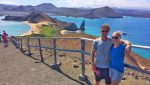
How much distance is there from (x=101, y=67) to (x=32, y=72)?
5376 mm

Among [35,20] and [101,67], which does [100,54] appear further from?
[35,20]

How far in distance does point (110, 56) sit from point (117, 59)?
1.29 ft

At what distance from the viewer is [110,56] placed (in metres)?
7.20

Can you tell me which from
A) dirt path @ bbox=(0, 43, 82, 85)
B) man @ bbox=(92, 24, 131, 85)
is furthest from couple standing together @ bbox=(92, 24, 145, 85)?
dirt path @ bbox=(0, 43, 82, 85)

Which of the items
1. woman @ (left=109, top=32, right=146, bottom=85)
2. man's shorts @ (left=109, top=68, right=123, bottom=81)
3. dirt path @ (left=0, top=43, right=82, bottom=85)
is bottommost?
dirt path @ (left=0, top=43, right=82, bottom=85)

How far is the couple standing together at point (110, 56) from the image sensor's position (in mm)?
6727

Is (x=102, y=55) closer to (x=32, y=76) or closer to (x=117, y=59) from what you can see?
(x=117, y=59)

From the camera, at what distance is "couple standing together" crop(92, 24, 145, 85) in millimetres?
6727

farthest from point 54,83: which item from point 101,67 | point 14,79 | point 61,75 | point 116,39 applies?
point 116,39

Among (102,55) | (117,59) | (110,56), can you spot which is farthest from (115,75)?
(102,55)

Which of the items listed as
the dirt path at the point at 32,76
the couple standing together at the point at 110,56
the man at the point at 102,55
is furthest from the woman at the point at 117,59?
the dirt path at the point at 32,76

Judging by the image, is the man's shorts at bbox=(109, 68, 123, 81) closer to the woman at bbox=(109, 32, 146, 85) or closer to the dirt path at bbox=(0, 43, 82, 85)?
the woman at bbox=(109, 32, 146, 85)

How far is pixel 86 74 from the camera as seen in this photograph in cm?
1103

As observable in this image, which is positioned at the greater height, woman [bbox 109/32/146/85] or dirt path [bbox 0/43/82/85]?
woman [bbox 109/32/146/85]
